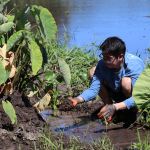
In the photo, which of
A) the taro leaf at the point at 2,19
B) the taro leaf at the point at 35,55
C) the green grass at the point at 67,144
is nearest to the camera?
the green grass at the point at 67,144

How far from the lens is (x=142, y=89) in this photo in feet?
11.0

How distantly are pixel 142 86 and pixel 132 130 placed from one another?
121 cm

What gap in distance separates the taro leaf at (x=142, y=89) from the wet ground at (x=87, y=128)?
654 mm

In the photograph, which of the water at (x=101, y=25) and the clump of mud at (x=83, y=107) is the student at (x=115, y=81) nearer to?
the clump of mud at (x=83, y=107)

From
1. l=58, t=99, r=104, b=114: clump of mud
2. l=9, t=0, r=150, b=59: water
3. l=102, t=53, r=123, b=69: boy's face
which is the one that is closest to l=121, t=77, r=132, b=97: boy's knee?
l=102, t=53, r=123, b=69: boy's face

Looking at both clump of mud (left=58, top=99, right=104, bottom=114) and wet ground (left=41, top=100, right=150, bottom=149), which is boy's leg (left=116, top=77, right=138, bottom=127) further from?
clump of mud (left=58, top=99, right=104, bottom=114)

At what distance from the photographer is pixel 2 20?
13.9 ft

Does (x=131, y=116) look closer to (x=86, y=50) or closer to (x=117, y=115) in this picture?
(x=117, y=115)

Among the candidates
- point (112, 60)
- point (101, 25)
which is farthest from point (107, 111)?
point (101, 25)

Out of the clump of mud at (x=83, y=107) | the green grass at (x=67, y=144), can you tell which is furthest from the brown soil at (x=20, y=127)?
the clump of mud at (x=83, y=107)

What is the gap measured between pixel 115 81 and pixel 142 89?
133 cm

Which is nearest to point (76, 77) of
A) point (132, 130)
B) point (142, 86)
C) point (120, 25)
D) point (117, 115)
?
point (117, 115)

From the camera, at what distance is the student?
175 inches

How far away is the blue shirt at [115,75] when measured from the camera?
4527mm
